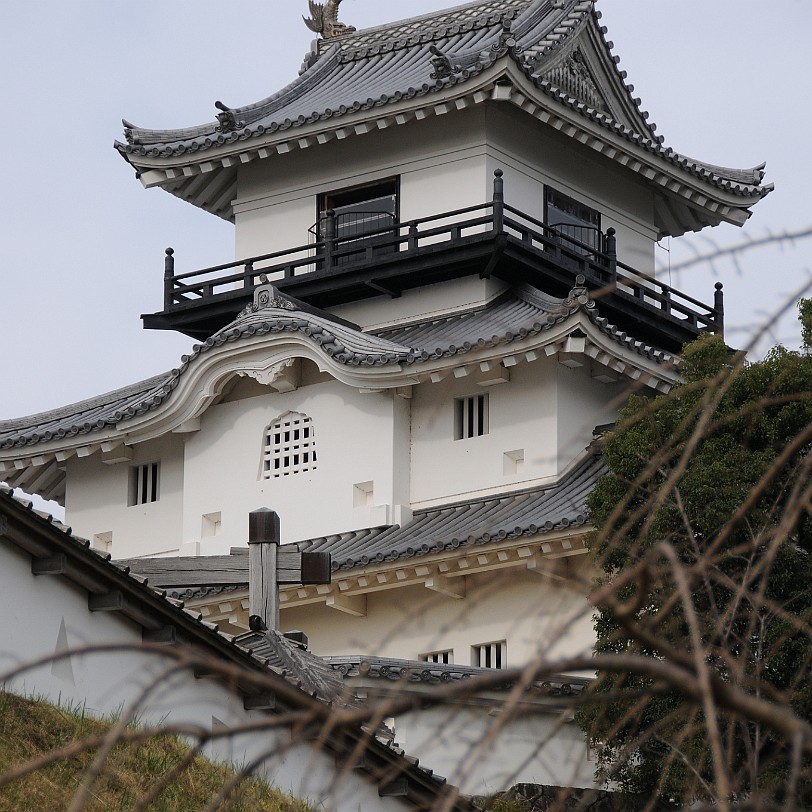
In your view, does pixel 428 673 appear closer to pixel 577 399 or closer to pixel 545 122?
pixel 577 399

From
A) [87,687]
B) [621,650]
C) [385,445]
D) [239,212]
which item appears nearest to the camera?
[87,687]

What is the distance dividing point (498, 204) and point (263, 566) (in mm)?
10966

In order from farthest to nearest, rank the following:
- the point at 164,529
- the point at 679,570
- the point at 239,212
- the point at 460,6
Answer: the point at 460,6
the point at 239,212
the point at 164,529
the point at 679,570

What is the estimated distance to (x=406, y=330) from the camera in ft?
71.4

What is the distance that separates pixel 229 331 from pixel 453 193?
405 cm

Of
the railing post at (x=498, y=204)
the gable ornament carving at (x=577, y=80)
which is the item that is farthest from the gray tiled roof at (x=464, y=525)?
the gable ornament carving at (x=577, y=80)

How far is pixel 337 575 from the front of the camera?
18.2 m

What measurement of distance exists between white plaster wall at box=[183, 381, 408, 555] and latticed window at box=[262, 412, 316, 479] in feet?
0.28

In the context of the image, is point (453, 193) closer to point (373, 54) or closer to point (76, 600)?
point (373, 54)

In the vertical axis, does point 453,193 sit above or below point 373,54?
below

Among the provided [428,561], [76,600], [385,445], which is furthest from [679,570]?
[385,445]

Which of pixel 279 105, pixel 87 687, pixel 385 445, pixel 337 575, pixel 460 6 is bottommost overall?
pixel 87 687

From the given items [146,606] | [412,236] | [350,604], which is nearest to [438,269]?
[412,236]

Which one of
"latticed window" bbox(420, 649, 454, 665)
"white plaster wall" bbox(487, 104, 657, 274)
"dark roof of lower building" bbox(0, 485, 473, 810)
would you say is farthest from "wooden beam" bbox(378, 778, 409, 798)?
"white plaster wall" bbox(487, 104, 657, 274)
